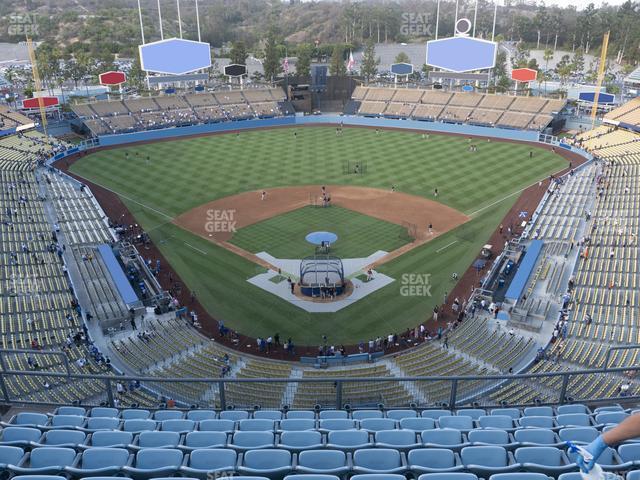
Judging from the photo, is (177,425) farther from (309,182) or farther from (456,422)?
(309,182)

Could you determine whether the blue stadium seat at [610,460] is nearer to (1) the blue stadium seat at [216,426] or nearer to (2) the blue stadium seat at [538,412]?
(2) the blue stadium seat at [538,412]

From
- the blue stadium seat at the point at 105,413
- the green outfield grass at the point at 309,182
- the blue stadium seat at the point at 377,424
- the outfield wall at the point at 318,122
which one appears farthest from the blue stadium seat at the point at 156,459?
the outfield wall at the point at 318,122

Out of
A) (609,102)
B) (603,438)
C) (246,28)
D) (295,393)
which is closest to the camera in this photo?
(603,438)

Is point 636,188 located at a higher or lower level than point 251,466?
lower

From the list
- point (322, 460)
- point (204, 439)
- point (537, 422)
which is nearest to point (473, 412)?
point (537, 422)

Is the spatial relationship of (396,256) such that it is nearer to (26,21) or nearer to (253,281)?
(253,281)

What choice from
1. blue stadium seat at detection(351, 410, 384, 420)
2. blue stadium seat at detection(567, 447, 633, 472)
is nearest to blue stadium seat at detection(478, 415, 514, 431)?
blue stadium seat at detection(567, 447, 633, 472)

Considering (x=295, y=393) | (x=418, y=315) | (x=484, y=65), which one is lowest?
(x=418, y=315)

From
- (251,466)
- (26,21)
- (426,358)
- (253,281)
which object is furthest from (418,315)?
(26,21)
